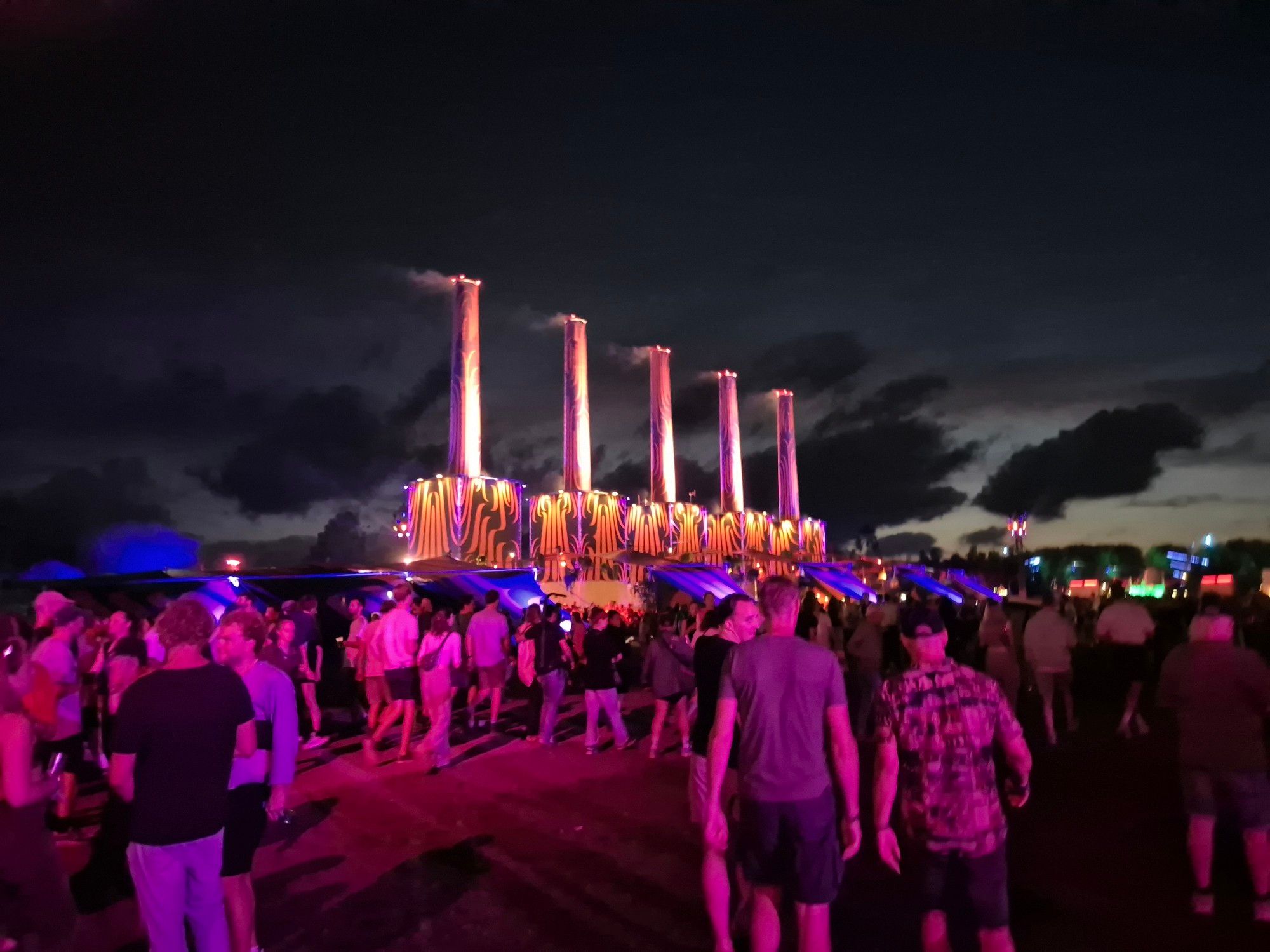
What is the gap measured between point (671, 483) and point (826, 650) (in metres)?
45.9

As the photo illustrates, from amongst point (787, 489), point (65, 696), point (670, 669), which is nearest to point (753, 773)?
point (65, 696)

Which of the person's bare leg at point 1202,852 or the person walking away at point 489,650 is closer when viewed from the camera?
the person's bare leg at point 1202,852

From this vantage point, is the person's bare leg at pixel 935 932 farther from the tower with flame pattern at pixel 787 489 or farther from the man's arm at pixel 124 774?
the tower with flame pattern at pixel 787 489

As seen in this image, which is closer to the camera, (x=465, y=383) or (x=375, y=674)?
(x=375, y=674)

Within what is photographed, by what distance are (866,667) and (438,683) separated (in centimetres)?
440

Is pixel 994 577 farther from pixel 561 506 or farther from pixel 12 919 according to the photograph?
pixel 12 919

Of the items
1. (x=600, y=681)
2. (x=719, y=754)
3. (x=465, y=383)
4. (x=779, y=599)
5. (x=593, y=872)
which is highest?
(x=465, y=383)

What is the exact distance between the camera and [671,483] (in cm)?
4956

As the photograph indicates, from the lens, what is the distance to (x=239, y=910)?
3.84 m

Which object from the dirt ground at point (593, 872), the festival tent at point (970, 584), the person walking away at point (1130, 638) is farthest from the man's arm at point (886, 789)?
the festival tent at point (970, 584)

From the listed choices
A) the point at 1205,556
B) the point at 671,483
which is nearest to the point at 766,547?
the point at 671,483

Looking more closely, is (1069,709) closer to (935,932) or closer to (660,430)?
(935,932)

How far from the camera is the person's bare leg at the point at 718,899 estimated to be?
4.01m

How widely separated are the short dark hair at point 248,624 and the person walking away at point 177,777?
1.16 meters
